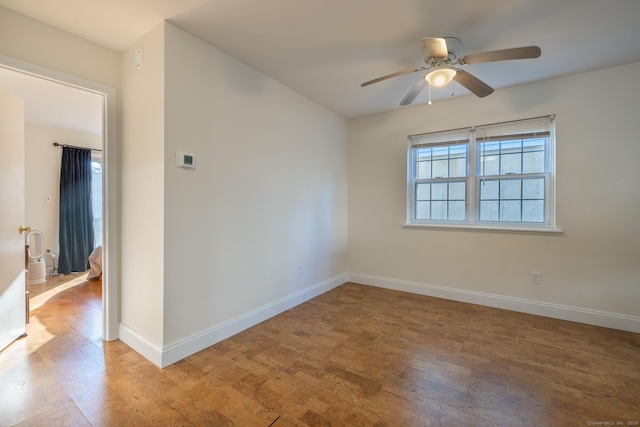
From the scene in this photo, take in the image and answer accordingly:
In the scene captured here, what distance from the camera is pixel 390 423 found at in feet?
5.12

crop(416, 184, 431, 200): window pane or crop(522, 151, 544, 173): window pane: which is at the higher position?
crop(522, 151, 544, 173): window pane

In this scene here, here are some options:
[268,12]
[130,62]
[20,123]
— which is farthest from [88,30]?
[268,12]

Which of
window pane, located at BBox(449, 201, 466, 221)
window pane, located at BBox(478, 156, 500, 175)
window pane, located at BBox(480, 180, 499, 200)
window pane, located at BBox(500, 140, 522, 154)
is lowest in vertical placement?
window pane, located at BBox(449, 201, 466, 221)

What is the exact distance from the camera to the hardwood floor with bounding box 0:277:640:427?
1.62 m

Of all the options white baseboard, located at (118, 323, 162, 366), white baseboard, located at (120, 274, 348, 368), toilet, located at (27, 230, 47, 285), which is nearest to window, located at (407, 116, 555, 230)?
white baseboard, located at (120, 274, 348, 368)

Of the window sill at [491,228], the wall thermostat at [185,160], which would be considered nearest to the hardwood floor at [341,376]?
the window sill at [491,228]

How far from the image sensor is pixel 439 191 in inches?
149

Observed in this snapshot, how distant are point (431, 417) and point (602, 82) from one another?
3476 millimetres

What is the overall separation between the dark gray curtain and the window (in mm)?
5578

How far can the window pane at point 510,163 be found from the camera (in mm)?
3252

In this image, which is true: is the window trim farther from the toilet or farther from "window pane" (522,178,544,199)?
the toilet

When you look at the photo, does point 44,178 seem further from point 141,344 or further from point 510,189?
point 510,189

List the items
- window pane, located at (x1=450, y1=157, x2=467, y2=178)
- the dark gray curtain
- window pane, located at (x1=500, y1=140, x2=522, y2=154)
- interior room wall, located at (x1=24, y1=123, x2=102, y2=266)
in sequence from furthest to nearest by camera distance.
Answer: the dark gray curtain, interior room wall, located at (x1=24, y1=123, x2=102, y2=266), window pane, located at (x1=450, y1=157, x2=467, y2=178), window pane, located at (x1=500, y1=140, x2=522, y2=154)

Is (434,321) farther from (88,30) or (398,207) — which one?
(88,30)
